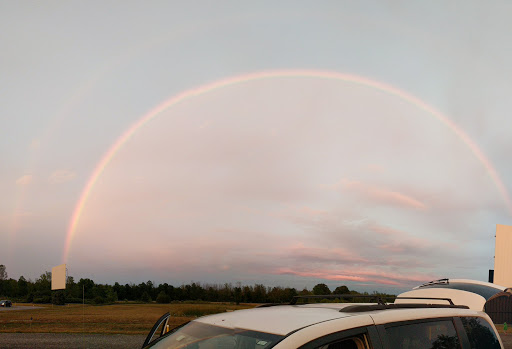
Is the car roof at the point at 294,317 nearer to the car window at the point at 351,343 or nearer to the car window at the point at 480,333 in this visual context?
the car window at the point at 351,343

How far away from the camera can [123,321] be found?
30.5m

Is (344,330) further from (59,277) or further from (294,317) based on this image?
(59,277)

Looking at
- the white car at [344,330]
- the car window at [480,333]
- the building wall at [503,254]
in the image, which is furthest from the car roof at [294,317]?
the building wall at [503,254]

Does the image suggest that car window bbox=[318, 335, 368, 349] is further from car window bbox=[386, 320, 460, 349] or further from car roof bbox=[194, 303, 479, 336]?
car window bbox=[386, 320, 460, 349]

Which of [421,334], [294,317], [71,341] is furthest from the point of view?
[71,341]

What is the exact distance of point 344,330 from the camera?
121 inches

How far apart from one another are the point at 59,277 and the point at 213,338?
11.8 meters

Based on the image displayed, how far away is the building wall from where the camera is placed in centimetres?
4922

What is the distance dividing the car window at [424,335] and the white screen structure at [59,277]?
12.0m

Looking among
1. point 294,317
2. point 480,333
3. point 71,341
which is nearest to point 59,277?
point 71,341

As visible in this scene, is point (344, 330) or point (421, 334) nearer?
point (344, 330)

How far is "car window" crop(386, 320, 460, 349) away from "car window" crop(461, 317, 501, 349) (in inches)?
9.4

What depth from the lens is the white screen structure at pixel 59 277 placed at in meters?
13.6

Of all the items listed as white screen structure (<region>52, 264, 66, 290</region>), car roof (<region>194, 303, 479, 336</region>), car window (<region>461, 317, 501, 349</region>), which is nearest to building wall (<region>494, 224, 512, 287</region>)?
white screen structure (<region>52, 264, 66, 290</region>)
